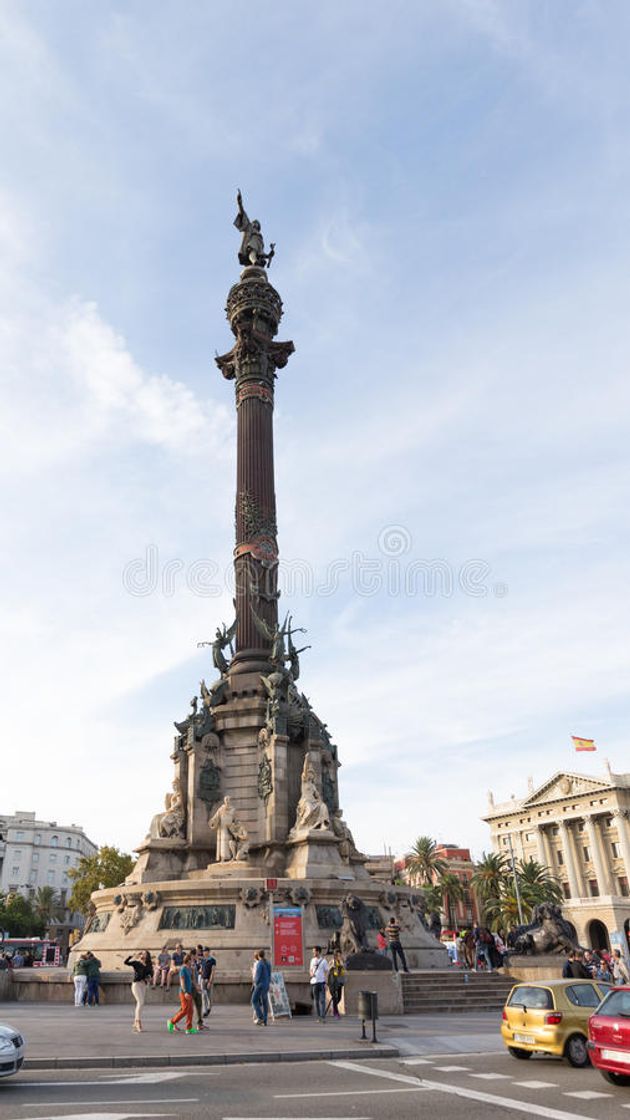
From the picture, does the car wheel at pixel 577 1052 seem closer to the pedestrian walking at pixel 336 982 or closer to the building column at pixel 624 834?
the pedestrian walking at pixel 336 982

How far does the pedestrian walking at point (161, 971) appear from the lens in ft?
→ 84.0

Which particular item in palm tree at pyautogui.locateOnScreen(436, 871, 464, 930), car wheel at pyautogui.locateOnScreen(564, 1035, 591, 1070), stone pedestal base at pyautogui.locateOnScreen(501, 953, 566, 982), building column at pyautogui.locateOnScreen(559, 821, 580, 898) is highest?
building column at pyautogui.locateOnScreen(559, 821, 580, 898)

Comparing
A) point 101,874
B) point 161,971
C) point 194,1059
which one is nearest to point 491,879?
point 101,874

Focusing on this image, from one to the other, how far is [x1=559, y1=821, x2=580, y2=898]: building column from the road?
9413 cm

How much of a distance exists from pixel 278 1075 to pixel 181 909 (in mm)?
17622

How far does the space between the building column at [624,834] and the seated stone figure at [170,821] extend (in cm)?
7495

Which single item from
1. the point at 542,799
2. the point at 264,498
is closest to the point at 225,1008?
the point at 264,498

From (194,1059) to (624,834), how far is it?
90719 mm

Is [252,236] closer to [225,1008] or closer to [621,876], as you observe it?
[225,1008]

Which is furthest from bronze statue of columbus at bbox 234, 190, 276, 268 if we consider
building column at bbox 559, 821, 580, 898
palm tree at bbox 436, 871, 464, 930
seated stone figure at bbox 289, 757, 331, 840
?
building column at bbox 559, 821, 580, 898

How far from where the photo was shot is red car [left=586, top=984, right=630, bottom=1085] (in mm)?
11438

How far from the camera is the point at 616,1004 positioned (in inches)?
474

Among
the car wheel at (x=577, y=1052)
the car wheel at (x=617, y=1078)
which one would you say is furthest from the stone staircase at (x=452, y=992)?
the car wheel at (x=617, y=1078)

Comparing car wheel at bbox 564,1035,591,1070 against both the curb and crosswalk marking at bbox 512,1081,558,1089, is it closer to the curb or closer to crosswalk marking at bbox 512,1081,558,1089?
crosswalk marking at bbox 512,1081,558,1089
